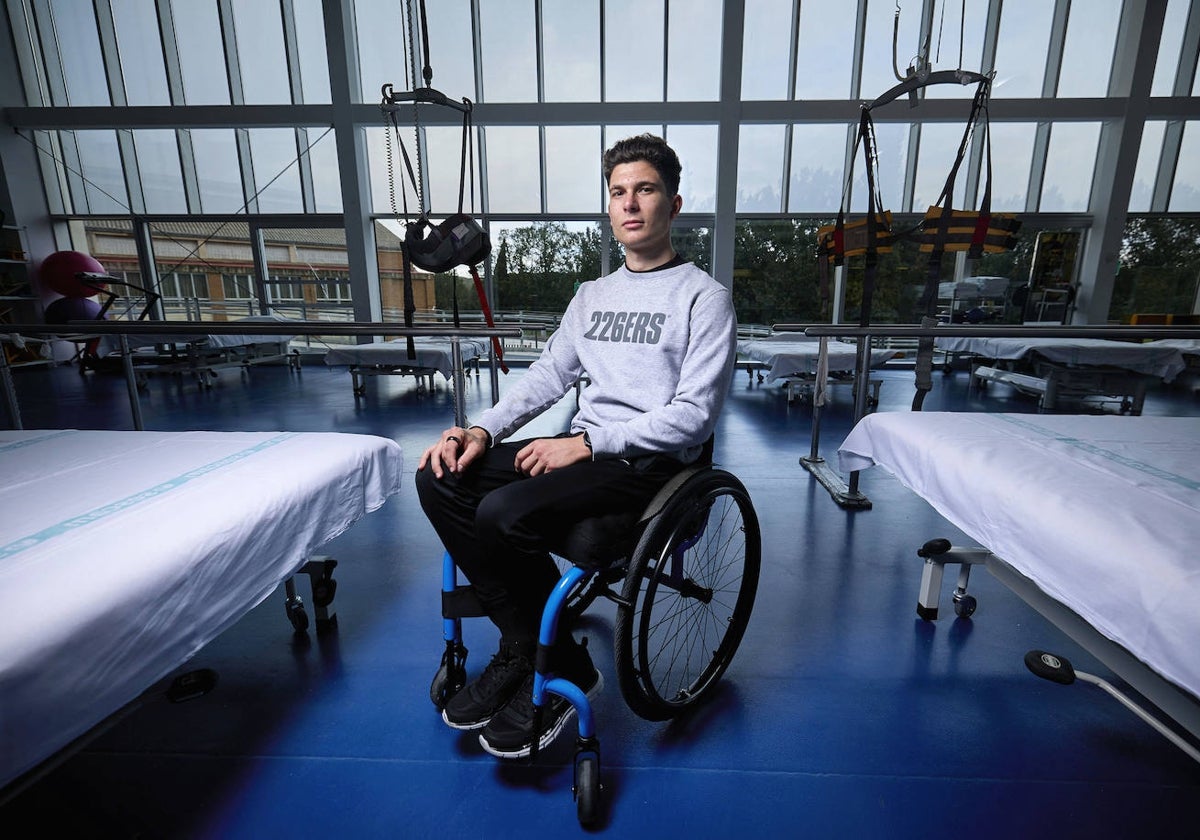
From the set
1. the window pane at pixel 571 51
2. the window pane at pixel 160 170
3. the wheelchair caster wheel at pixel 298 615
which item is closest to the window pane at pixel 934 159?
the window pane at pixel 571 51

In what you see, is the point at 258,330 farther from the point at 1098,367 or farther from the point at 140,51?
the point at 140,51

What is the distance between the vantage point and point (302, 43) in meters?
6.89

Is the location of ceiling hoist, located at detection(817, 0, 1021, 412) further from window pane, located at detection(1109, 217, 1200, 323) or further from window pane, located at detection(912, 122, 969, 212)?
window pane, located at detection(1109, 217, 1200, 323)

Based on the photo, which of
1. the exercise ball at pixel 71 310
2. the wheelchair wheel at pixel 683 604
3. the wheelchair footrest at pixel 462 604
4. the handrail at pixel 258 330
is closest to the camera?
the wheelchair wheel at pixel 683 604

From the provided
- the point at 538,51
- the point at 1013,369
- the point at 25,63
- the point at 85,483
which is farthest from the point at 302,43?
the point at 1013,369

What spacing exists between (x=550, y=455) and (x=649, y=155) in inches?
25.5

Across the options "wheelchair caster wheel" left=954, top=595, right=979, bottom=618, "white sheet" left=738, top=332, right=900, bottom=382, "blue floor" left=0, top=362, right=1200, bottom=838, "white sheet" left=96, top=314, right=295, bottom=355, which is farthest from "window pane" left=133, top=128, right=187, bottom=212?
"wheelchair caster wheel" left=954, top=595, right=979, bottom=618

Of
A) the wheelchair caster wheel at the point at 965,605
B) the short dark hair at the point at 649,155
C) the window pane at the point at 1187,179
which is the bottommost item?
the wheelchair caster wheel at the point at 965,605

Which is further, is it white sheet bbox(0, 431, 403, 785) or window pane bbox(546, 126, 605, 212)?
window pane bbox(546, 126, 605, 212)

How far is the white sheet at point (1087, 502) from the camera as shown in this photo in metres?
0.70

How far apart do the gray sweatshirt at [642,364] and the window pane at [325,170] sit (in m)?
7.08

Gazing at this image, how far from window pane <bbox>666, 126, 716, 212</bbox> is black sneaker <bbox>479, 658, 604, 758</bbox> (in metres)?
6.53

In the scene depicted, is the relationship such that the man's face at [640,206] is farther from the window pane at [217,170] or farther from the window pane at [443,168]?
the window pane at [217,170]

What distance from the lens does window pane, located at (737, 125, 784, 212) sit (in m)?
6.64
